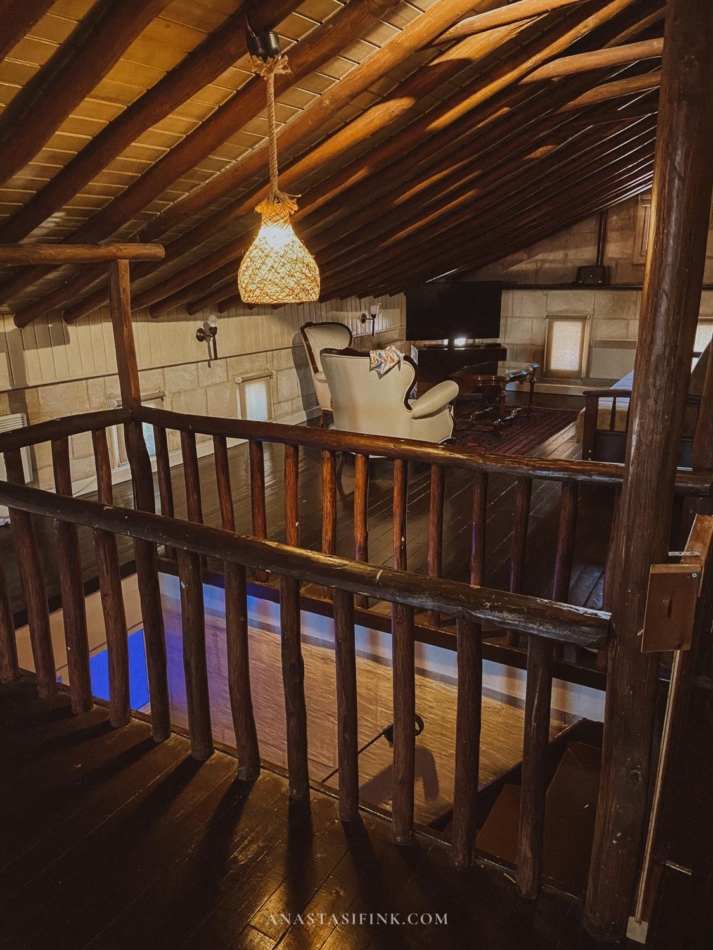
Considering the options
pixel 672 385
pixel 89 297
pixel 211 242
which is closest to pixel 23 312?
pixel 89 297

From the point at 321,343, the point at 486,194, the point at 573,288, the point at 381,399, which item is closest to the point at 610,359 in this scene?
the point at 573,288

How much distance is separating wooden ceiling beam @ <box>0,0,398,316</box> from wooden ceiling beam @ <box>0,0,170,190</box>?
613mm

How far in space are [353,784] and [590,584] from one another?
2196 millimetres

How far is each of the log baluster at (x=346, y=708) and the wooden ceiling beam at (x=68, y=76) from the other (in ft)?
6.87

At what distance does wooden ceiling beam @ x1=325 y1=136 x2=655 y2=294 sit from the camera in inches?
260

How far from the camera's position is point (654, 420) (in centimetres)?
128

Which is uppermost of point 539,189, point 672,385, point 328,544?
point 539,189

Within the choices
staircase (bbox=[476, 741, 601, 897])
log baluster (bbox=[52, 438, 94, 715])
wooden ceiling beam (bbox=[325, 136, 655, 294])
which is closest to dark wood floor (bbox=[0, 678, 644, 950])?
log baluster (bbox=[52, 438, 94, 715])

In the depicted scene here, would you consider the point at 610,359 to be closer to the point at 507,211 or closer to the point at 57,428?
the point at 507,211

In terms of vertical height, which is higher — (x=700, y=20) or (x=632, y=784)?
(x=700, y=20)

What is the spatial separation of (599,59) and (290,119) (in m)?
1.78

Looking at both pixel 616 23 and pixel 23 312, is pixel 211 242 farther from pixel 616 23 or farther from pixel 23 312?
pixel 616 23

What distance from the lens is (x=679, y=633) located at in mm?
1326

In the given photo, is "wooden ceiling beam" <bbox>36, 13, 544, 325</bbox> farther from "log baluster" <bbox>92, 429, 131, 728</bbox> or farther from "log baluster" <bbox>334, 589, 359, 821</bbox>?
"log baluster" <bbox>334, 589, 359, 821</bbox>
